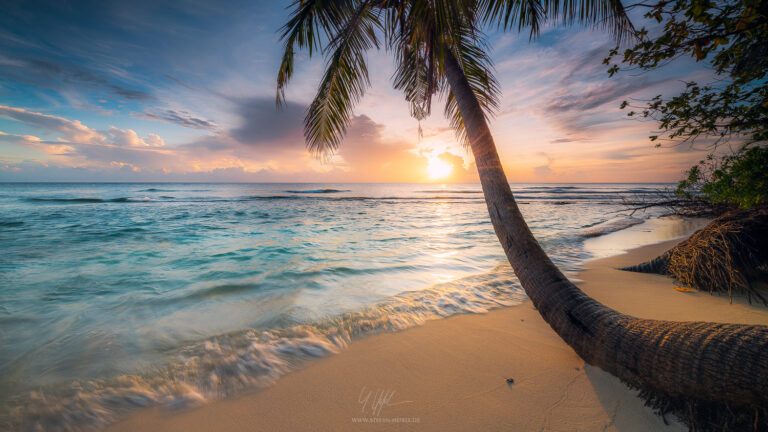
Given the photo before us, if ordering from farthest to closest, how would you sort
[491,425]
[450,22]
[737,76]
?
[737,76], [450,22], [491,425]

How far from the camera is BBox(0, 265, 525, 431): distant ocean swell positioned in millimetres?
1893

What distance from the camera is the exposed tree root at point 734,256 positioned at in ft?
10.2

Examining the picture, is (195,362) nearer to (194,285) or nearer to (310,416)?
(310,416)

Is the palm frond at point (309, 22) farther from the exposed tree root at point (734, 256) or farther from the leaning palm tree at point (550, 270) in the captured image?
the exposed tree root at point (734, 256)

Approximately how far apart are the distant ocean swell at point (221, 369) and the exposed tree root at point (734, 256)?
2340mm

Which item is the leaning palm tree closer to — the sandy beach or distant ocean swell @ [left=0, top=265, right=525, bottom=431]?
the sandy beach

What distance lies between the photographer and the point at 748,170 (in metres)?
2.94

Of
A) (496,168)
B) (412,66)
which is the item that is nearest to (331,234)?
(412,66)

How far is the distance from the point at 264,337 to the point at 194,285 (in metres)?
2.74

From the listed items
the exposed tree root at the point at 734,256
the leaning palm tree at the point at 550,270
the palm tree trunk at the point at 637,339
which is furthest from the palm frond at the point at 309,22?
the exposed tree root at the point at 734,256

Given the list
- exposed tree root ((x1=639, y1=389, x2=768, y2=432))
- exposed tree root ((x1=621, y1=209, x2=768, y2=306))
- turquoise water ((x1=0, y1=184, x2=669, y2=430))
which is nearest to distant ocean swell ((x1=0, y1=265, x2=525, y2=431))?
turquoise water ((x1=0, y1=184, x2=669, y2=430))

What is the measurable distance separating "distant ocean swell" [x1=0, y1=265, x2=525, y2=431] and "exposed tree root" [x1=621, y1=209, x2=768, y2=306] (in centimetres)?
234

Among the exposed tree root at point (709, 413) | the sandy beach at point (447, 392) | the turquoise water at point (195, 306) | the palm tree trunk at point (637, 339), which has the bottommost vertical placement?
the turquoise water at point (195, 306)

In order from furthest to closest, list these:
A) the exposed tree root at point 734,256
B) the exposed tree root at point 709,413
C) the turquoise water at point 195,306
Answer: the exposed tree root at point 734,256
the turquoise water at point 195,306
the exposed tree root at point 709,413
